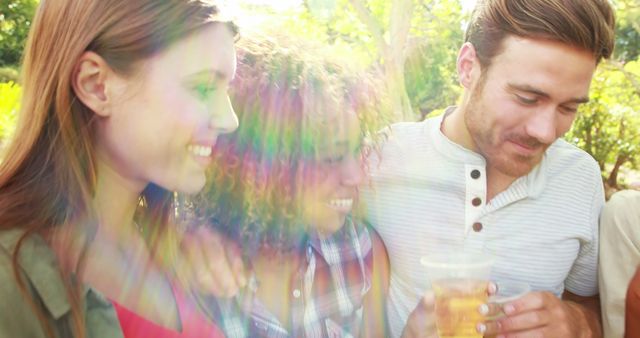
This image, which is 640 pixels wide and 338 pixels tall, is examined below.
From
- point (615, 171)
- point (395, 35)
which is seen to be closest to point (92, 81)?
point (395, 35)

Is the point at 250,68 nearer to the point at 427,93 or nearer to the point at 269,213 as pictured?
the point at 269,213

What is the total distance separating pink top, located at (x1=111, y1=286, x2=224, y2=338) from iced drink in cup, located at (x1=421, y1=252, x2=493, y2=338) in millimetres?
675

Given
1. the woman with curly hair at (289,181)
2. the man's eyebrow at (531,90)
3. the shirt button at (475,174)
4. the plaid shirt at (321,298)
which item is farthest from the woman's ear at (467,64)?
the plaid shirt at (321,298)

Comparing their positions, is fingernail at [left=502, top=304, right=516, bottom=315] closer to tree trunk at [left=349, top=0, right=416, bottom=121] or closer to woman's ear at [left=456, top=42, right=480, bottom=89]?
woman's ear at [left=456, top=42, right=480, bottom=89]

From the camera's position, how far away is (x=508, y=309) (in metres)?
2.04

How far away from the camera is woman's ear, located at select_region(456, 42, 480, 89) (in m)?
2.56

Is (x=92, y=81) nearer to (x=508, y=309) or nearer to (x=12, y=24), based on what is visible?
(x=508, y=309)

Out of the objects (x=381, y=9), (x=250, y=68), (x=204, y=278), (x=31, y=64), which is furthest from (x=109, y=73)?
(x=381, y=9)

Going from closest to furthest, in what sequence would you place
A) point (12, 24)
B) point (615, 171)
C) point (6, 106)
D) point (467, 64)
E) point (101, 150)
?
point (101, 150)
point (467, 64)
point (6, 106)
point (615, 171)
point (12, 24)

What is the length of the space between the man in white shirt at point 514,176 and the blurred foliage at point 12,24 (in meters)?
10.5

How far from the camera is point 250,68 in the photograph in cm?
200

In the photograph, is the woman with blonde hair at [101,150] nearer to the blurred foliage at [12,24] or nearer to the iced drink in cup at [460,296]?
the iced drink in cup at [460,296]

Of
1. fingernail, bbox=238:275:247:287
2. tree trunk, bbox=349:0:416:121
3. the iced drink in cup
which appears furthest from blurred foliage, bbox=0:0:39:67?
the iced drink in cup

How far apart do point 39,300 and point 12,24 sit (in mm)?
11315
